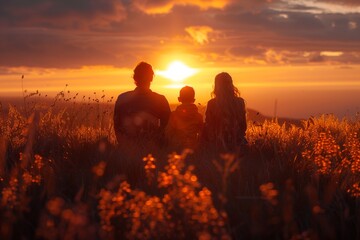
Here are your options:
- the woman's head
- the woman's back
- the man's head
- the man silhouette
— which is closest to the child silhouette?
the man silhouette

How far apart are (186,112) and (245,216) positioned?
15.9 feet

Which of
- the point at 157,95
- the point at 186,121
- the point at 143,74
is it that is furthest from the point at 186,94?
the point at 143,74

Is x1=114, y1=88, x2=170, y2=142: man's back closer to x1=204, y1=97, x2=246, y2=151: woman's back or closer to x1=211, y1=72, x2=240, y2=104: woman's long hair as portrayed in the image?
x1=204, y1=97, x2=246, y2=151: woman's back

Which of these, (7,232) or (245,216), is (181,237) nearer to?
(245,216)

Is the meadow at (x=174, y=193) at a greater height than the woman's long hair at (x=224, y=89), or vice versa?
the woman's long hair at (x=224, y=89)

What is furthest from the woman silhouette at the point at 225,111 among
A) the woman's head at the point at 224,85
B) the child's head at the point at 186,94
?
the child's head at the point at 186,94

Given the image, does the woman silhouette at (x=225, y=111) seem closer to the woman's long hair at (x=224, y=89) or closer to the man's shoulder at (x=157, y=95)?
the woman's long hair at (x=224, y=89)

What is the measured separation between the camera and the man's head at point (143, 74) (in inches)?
346

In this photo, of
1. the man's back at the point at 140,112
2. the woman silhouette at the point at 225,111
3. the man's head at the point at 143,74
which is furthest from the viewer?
the man's head at the point at 143,74

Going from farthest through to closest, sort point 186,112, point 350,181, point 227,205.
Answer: point 186,112 → point 350,181 → point 227,205

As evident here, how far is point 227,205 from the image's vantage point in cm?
471

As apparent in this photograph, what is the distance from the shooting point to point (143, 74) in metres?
8.79

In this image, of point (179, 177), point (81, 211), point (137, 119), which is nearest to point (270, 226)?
point (179, 177)

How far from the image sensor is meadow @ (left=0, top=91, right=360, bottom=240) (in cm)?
378
